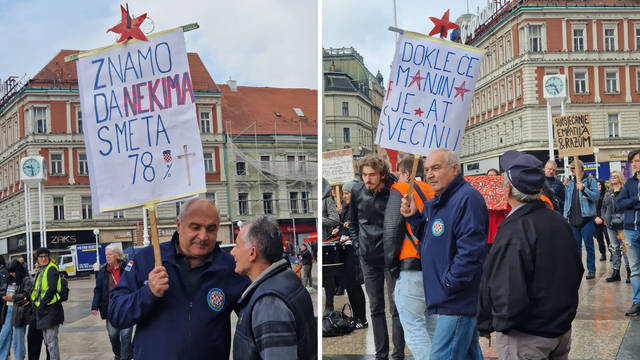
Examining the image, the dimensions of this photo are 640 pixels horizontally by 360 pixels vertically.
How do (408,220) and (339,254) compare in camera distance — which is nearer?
(408,220)

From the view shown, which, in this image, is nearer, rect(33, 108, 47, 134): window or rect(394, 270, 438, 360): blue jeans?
rect(394, 270, 438, 360): blue jeans

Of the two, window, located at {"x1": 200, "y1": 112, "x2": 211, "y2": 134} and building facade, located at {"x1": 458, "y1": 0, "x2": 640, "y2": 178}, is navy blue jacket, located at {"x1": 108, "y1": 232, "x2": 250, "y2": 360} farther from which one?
window, located at {"x1": 200, "y1": 112, "x2": 211, "y2": 134}

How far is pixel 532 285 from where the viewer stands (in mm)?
3377

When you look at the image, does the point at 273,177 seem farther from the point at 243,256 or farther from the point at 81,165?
the point at 243,256

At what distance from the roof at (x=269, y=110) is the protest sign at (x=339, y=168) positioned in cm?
4243

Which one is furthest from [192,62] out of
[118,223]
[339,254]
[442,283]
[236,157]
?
[442,283]

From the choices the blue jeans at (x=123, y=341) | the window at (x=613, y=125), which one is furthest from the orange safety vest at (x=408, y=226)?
the window at (x=613, y=125)

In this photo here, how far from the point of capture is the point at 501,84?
58.0 m

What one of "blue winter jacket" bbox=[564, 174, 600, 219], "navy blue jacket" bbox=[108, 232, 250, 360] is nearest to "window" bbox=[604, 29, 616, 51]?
"blue winter jacket" bbox=[564, 174, 600, 219]

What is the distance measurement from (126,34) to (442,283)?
2389mm

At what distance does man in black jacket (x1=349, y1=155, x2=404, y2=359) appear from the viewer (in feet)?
18.6

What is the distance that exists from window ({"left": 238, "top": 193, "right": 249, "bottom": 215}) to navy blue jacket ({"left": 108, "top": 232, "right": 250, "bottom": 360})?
53.0m

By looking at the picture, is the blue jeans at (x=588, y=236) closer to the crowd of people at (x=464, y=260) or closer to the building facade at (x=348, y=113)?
the crowd of people at (x=464, y=260)

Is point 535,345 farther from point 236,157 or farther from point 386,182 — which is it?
point 236,157
